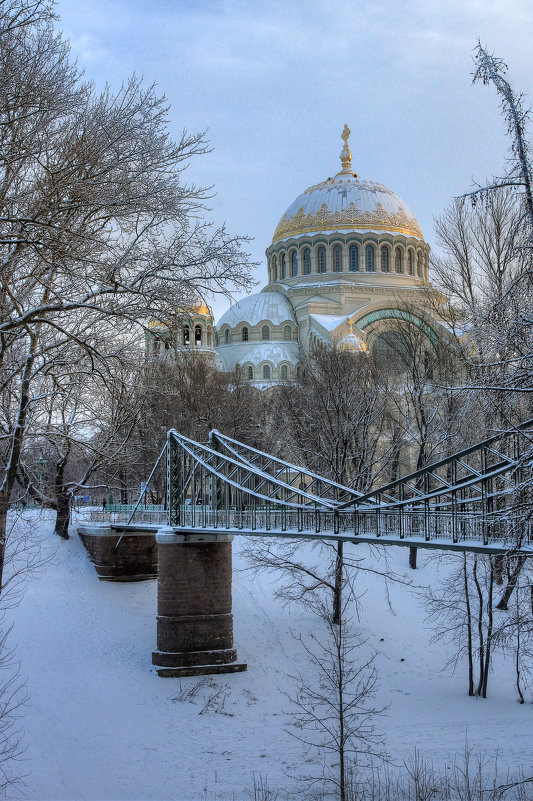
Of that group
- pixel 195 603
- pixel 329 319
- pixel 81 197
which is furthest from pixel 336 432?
pixel 329 319

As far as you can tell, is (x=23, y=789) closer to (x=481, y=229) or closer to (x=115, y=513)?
(x=115, y=513)

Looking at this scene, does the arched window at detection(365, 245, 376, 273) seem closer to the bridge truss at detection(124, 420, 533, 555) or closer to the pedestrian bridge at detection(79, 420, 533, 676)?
the pedestrian bridge at detection(79, 420, 533, 676)

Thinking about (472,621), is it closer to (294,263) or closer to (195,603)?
(195,603)

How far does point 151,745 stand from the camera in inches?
667

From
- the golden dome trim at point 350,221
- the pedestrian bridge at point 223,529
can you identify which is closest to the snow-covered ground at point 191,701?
Result: the pedestrian bridge at point 223,529

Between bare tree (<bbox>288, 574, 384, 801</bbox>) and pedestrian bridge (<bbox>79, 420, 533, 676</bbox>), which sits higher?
pedestrian bridge (<bbox>79, 420, 533, 676</bbox>)

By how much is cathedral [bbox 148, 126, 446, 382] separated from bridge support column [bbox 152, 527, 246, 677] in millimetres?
38716

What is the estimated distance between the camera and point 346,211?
218 feet

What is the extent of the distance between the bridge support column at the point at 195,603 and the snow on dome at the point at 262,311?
1717 inches

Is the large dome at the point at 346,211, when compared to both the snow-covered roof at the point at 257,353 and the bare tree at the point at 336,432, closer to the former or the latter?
the snow-covered roof at the point at 257,353

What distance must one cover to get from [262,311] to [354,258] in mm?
7923

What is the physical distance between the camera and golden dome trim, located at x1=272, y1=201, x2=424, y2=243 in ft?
217

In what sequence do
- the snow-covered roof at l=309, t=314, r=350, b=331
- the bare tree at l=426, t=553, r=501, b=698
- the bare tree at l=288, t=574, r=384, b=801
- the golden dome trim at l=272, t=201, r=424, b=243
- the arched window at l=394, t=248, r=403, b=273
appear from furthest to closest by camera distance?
1. the arched window at l=394, t=248, r=403, b=273
2. the golden dome trim at l=272, t=201, r=424, b=243
3. the snow-covered roof at l=309, t=314, r=350, b=331
4. the bare tree at l=426, t=553, r=501, b=698
5. the bare tree at l=288, t=574, r=384, b=801

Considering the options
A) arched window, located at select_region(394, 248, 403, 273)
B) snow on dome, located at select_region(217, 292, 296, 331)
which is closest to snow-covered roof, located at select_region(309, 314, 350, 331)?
snow on dome, located at select_region(217, 292, 296, 331)
